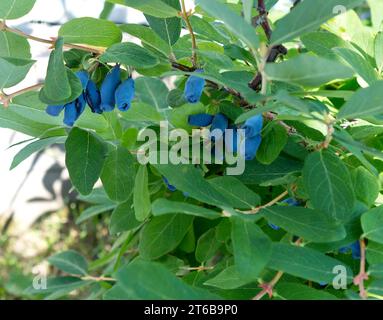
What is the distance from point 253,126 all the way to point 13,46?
0.30m

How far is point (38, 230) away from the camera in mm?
2947

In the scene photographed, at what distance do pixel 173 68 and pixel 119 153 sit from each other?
13 centimetres

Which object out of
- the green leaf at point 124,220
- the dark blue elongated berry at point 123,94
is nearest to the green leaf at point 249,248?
the dark blue elongated berry at point 123,94

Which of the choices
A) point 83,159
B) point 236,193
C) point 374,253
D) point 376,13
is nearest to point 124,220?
point 83,159

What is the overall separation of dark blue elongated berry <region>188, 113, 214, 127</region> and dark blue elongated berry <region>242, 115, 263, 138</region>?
0.10m

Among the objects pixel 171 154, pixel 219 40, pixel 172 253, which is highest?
pixel 219 40

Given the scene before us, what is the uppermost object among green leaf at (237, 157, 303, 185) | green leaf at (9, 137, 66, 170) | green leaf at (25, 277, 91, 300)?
green leaf at (9, 137, 66, 170)

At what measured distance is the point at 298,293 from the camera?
62 centimetres

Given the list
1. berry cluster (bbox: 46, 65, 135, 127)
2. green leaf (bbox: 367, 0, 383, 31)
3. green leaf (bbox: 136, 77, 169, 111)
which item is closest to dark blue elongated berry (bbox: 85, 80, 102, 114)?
berry cluster (bbox: 46, 65, 135, 127)

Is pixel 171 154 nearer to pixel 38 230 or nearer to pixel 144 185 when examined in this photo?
pixel 144 185

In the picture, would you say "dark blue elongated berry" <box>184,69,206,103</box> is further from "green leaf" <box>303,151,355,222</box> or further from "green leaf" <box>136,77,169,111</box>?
"green leaf" <box>136,77,169,111</box>

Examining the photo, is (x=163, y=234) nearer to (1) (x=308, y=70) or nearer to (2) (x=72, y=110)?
(2) (x=72, y=110)

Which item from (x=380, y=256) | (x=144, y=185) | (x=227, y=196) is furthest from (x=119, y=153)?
(x=380, y=256)

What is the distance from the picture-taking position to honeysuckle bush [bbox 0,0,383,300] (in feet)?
1.77
